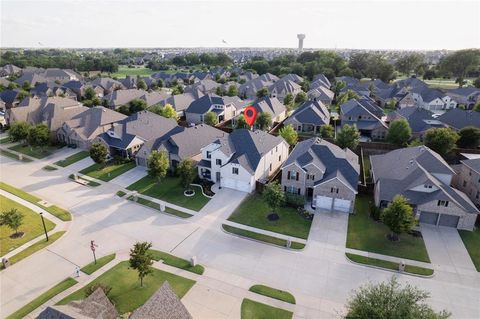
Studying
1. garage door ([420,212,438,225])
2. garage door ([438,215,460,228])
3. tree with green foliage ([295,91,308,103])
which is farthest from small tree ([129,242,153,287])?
tree with green foliage ([295,91,308,103])

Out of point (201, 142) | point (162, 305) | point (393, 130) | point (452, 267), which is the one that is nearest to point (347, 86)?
point (393, 130)

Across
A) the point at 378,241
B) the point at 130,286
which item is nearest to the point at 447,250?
the point at 378,241

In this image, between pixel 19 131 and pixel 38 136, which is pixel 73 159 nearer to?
pixel 38 136

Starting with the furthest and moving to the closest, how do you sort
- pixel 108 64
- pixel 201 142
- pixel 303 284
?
pixel 108 64 → pixel 201 142 → pixel 303 284

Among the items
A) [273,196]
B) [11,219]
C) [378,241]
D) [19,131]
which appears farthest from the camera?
[19,131]

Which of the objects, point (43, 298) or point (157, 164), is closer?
point (43, 298)

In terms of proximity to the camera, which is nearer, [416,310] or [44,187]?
[416,310]

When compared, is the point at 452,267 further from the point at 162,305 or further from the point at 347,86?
the point at 347,86

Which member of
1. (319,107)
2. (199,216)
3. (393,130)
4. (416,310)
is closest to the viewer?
(416,310)
